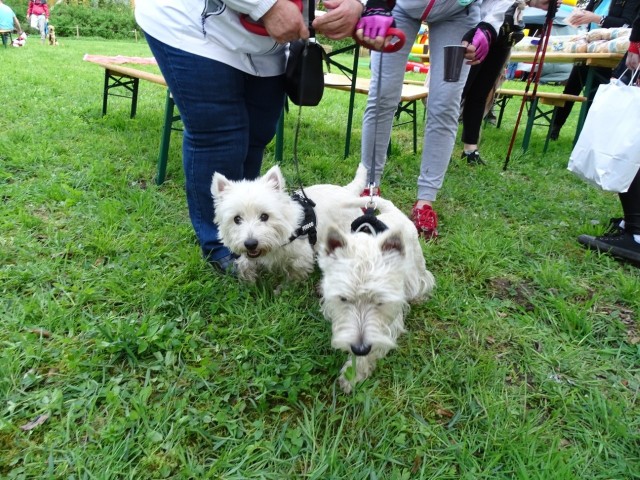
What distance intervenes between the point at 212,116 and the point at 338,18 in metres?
0.88

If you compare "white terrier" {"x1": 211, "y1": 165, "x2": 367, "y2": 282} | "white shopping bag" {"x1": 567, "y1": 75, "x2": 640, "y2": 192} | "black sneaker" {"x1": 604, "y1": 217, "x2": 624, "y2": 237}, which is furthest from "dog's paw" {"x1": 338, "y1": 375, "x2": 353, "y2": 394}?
"black sneaker" {"x1": 604, "y1": 217, "x2": 624, "y2": 237}

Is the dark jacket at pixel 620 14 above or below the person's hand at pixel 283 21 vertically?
above

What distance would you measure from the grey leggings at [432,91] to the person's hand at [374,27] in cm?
Answer: 73

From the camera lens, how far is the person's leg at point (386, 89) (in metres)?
3.29

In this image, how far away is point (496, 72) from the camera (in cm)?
539

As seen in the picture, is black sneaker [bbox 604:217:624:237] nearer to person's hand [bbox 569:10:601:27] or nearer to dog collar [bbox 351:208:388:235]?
dog collar [bbox 351:208:388:235]

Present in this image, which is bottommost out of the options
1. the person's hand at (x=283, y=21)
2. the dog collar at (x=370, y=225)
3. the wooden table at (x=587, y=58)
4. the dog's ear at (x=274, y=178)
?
the dog collar at (x=370, y=225)

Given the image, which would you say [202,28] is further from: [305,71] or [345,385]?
[345,385]

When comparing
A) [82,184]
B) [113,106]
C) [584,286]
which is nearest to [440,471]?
[584,286]

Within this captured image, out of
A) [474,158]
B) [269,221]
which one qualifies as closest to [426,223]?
[269,221]

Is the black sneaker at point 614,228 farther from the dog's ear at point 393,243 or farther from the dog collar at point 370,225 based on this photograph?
the dog's ear at point 393,243

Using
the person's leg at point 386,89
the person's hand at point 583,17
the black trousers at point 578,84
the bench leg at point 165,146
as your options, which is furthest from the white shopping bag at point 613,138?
→ the person's hand at point 583,17

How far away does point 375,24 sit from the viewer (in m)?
2.31

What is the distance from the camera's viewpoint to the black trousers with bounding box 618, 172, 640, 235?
3.23 metres
